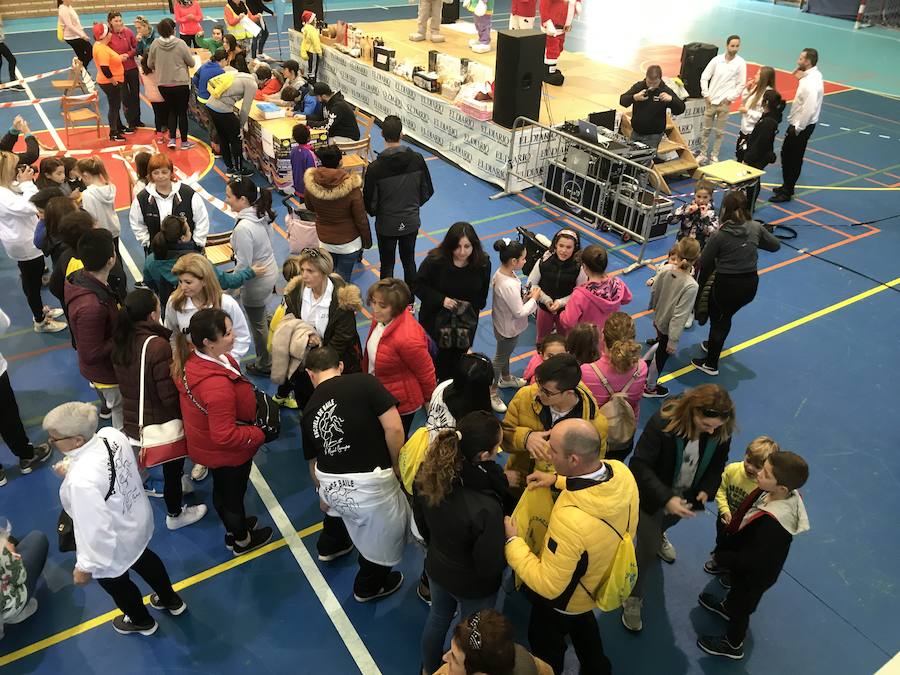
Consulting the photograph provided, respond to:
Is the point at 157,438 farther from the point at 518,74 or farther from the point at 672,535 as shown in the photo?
the point at 518,74

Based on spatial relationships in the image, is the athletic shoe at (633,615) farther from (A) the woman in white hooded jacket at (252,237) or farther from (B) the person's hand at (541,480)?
(A) the woman in white hooded jacket at (252,237)

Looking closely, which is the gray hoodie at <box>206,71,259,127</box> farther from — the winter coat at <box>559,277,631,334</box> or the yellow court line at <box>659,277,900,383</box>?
the yellow court line at <box>659,277,900,383</box>

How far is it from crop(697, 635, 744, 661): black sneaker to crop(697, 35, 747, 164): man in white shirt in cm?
906

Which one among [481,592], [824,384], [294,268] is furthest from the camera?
[824,384]

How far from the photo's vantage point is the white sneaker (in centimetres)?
470

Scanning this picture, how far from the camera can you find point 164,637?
402 centimetres

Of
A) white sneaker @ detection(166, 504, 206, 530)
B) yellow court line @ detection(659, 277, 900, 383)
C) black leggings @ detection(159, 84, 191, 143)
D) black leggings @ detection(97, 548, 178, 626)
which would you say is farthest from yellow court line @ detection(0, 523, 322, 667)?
black leggings @ detection(159, 84, 191, 143)

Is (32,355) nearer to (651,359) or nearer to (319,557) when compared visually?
(319,557)

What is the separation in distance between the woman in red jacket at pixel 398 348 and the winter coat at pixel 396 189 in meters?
2.44

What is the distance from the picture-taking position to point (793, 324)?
735cm

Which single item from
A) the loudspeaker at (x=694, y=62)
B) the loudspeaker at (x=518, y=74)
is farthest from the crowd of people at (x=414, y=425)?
the loudspeaker at (x=694, y=62)

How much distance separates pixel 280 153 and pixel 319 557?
259 inches

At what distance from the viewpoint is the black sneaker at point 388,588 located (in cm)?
423

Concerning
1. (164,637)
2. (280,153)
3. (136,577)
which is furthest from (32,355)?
(280,153)
